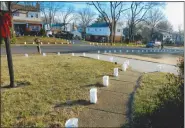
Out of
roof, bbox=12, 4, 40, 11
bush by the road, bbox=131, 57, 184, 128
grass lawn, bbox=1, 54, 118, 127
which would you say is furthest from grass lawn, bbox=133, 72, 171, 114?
roof, bbox=12, 4, 40, 11

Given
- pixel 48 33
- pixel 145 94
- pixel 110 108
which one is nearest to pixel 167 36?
pixel 145 94

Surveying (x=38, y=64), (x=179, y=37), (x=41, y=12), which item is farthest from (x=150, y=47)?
(x=38, y=64)

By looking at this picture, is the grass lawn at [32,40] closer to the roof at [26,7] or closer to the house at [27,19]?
the house at [27,19]

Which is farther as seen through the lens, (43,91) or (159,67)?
(159,67)

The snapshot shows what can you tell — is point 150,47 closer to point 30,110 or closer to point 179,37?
point 179,37

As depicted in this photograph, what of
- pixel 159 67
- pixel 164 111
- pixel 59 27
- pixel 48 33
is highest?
pixel 59 27

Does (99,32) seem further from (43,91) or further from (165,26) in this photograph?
(43,91)
